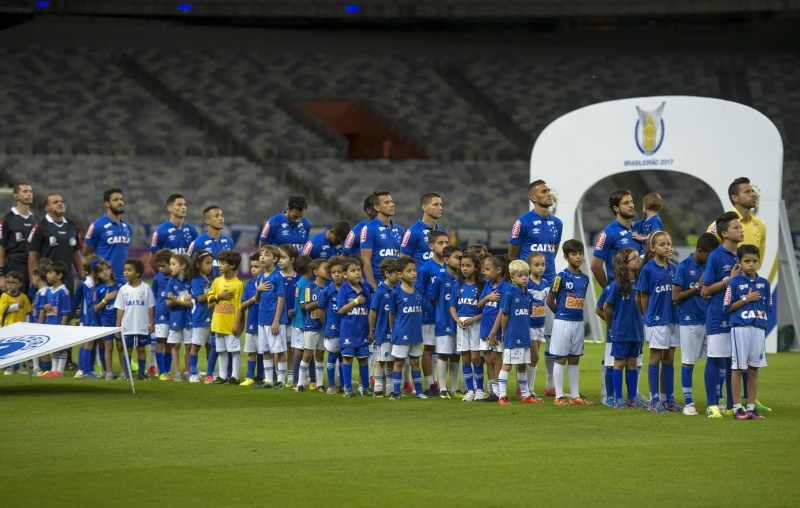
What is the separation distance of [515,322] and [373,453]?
3.81 meters

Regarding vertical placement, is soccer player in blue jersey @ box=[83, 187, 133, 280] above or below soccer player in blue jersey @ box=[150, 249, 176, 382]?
above

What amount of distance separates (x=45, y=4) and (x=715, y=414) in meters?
32.8

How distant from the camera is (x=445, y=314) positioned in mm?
13844

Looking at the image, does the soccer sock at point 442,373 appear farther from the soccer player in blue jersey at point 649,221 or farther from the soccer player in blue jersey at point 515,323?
the soccer player in blue jersey at point 649,221

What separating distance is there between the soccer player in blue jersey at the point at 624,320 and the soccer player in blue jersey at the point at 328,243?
4.00 m

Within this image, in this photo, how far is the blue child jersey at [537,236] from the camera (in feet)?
45.8

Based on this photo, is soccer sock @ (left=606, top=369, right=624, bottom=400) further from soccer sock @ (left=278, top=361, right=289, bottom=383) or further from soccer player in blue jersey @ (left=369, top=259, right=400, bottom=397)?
soccer sock @ (left=278, top=361, right=289, bottom=383)

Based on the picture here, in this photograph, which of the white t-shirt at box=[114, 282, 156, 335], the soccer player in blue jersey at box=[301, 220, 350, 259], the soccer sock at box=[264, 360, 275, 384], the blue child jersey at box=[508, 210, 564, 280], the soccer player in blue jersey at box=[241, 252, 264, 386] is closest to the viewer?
the blue child jersey at box=[508, 210, 564, 280]

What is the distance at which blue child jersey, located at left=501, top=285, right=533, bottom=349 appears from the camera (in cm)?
1301

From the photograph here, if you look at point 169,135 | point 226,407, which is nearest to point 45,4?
point 169,135

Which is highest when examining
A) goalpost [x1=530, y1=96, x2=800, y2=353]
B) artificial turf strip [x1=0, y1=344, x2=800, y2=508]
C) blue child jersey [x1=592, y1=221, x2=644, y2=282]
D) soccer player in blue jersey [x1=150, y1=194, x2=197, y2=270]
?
goalpost [x1=530, y1=96, x2=800, y2=353]

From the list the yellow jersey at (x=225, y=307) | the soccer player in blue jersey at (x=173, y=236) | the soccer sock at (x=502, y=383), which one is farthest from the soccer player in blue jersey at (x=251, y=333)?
the soccer sock at (x=502, y=383)

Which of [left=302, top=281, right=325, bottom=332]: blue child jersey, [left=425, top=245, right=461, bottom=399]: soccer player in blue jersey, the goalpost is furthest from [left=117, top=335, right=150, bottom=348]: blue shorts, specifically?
the goalpost

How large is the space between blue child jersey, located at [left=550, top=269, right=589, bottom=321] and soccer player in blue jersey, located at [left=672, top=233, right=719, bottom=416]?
3.57 ft
